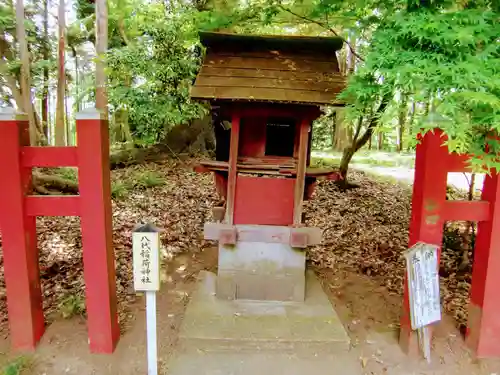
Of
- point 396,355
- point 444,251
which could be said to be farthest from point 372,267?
point 396,355

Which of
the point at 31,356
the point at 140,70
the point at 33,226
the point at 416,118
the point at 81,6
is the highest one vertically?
the point at 81,6

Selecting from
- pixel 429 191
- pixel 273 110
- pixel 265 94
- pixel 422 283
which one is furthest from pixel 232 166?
pixel 422 283

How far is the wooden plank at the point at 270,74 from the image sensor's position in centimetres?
447

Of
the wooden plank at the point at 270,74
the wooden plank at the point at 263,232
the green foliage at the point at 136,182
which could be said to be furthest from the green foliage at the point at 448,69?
the green foliage at the point at 136,182

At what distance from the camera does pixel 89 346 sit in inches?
159

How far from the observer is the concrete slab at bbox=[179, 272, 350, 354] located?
4113 millimetres

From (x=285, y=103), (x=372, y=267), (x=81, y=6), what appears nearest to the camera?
(x=285, y=103)

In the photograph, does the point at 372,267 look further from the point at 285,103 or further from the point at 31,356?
the point at 31,356

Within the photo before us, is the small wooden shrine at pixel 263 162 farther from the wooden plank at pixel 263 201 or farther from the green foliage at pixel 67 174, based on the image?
the green foliage at pixel 67 174

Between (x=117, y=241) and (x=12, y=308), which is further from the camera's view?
(x=117, y=241)

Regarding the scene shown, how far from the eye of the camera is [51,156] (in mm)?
3713

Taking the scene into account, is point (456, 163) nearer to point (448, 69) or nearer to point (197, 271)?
point (448, 69)

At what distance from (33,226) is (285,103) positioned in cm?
311

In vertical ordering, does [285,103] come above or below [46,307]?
above
